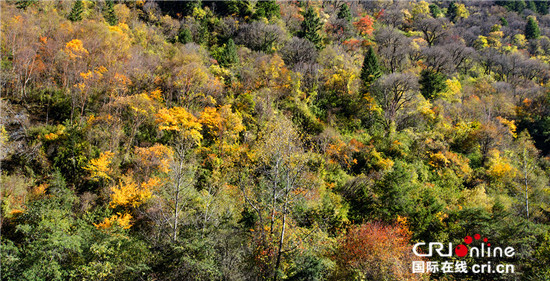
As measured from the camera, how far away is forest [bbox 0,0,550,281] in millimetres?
13609

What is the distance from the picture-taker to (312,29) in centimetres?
4069

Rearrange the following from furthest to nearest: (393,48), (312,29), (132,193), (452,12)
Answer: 1. (452,12)
2. (393,48)
3. (312,29)
4. (132,193)

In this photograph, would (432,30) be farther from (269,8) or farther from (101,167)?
(101,167)

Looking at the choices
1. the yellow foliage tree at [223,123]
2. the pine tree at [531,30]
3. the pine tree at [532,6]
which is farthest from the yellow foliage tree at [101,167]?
the pine tree at [532,6]

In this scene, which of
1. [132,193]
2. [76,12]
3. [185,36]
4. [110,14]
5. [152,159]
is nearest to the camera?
[132,193]

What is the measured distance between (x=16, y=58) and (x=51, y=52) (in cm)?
246

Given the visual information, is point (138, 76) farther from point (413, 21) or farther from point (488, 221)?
point (413, 21)

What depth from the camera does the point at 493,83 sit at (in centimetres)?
4319

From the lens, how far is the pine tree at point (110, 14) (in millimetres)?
35156

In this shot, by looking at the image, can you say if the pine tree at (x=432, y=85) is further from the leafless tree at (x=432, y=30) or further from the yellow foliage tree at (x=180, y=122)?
the yellow foliage tree at (x=180, y=122)

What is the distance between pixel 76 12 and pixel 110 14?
4016 millimetres

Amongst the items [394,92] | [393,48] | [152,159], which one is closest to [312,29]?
[393,48]

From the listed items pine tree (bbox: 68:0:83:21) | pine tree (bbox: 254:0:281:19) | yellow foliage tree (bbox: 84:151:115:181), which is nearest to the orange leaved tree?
yellow foliage tree (bbox: 84:151:115:181)

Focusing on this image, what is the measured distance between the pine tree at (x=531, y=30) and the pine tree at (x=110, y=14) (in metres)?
80.4
